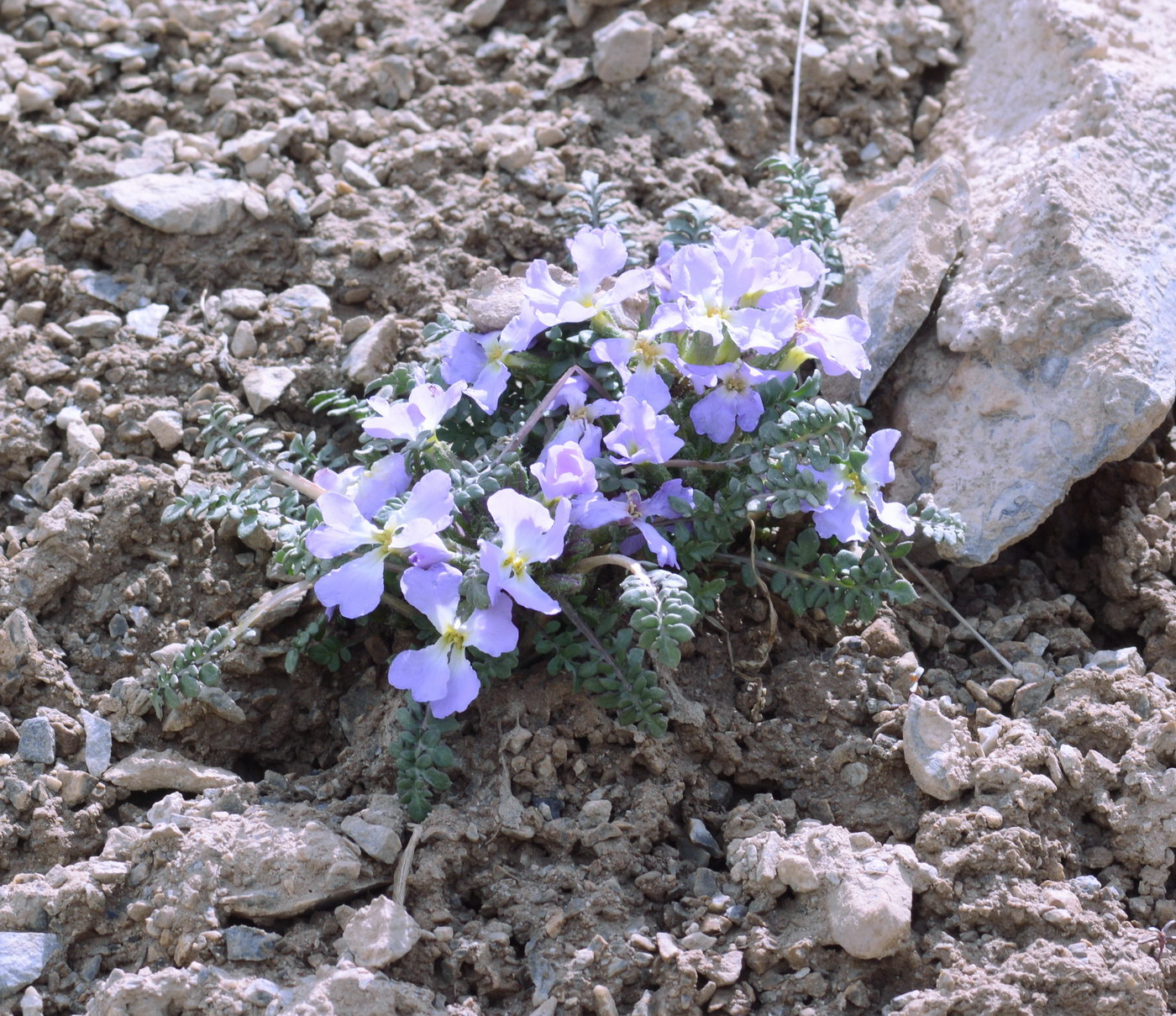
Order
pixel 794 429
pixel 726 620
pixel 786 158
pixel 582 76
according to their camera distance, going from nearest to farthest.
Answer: pixel 794 429
pixel 726 620
pixel 786 158
pixel 582 76

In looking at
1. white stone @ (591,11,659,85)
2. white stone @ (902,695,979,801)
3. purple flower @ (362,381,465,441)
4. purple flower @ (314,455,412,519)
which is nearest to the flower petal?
purple flower @ (314,455,412,519)

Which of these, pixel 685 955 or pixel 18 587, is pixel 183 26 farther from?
Answer: pixel 685 955

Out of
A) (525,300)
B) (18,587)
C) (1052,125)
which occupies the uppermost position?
(1052,125)

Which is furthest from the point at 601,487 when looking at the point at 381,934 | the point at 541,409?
the point at 381,934

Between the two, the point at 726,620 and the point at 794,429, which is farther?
the point at 726,620

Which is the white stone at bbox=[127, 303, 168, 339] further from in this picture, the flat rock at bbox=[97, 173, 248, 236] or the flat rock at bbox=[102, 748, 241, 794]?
the flat rock at bbox=[102, 748, 241, 794]

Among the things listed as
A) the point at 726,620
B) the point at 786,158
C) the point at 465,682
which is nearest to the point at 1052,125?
the point at 786,158

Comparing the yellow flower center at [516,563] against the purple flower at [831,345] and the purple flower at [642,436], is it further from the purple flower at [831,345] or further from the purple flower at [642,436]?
the purple flower at [831,345]
